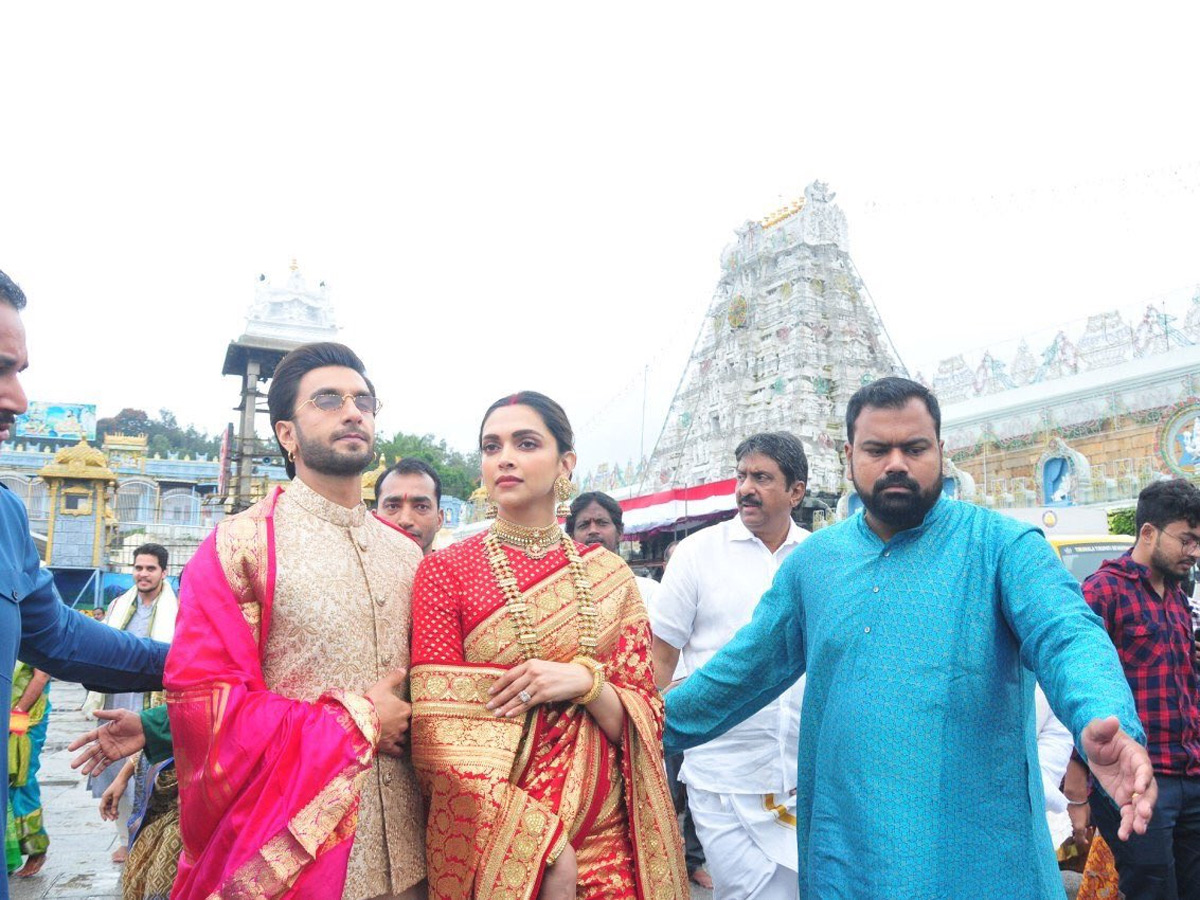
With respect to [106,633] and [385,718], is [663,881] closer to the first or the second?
[385,718]

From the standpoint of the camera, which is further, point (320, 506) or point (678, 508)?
point (678, 508)

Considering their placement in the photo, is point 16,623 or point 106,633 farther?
point 106,633

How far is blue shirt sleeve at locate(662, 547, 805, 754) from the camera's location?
87.5 inches

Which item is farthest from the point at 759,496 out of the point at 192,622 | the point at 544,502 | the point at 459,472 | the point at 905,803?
the point at 459,472

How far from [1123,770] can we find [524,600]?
116cm

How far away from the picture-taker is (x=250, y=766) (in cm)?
168

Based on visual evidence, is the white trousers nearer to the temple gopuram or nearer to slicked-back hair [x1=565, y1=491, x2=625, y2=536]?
slicked-back hair [x1=565, y1=491, x2=625, y2=536]

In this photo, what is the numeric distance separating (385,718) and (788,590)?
103 cm

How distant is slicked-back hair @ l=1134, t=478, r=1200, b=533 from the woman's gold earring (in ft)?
7.76

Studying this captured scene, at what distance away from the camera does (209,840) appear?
68.3 inches

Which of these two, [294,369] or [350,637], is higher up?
[294,369]

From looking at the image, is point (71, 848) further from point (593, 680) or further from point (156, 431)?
point (156, 431)

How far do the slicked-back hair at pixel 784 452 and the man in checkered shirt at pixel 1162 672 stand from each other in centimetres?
123

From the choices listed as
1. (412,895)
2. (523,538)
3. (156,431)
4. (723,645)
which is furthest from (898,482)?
(156,431)
